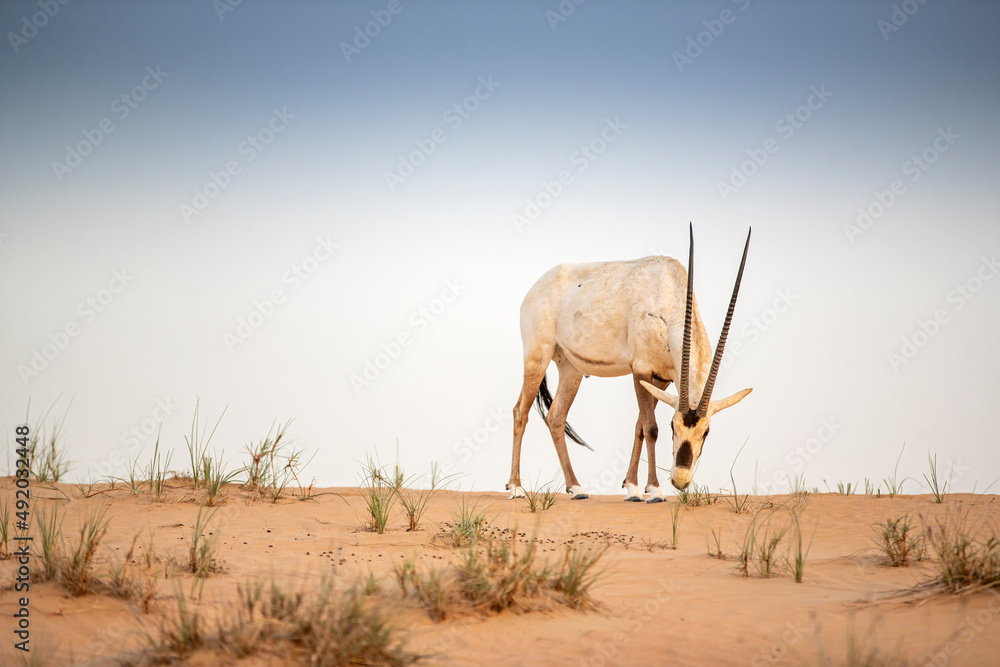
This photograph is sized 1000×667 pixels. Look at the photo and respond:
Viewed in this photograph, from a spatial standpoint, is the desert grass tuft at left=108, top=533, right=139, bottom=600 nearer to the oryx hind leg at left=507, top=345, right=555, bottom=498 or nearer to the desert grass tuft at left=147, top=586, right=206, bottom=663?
the desert grass tuft at left=147, top=586, right=206, bottom=663

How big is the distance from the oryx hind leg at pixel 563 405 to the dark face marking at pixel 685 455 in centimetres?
230

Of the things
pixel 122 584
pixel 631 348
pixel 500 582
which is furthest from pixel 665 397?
pixel 122 584

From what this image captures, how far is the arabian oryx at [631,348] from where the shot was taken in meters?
7.56

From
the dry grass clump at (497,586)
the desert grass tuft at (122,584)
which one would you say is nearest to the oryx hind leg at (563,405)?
the dry grass clump at (497,586)

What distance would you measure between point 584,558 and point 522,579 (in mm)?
376

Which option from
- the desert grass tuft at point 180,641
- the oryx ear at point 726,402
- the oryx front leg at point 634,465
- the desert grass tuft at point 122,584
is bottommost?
the desert grass tuft at point 180,641

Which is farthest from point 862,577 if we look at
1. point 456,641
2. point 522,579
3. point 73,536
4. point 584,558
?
point 73,536

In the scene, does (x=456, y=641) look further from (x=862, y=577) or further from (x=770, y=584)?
(x=862, y=577)

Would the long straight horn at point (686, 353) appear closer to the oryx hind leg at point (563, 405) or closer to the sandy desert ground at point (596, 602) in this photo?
the sandy desert ground at point (596, 602)

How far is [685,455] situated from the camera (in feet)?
24.2

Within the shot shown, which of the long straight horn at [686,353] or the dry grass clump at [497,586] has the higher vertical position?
the long straight horn at [686,353]

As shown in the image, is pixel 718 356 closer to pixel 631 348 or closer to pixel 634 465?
pixel 631 348

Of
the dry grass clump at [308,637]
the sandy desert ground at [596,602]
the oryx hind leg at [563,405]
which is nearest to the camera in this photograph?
the dry grass clump at [308,637]

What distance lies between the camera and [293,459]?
27.1 ft
